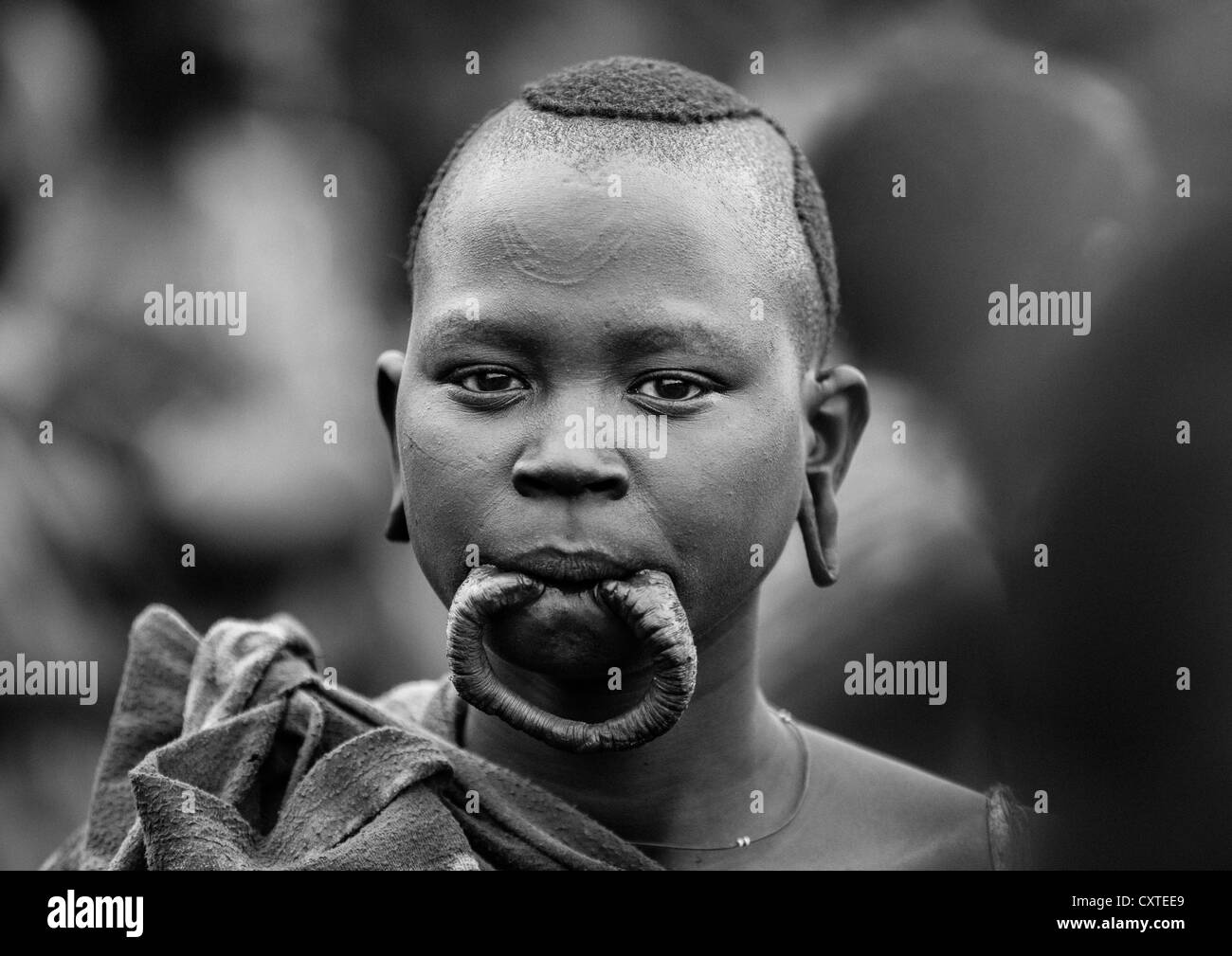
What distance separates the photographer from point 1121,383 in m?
4.74

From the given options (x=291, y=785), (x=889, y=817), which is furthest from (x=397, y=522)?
(x=889, y=817)

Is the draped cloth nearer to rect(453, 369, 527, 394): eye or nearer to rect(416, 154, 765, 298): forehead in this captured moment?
rect(453, 369, 527, 394): eye

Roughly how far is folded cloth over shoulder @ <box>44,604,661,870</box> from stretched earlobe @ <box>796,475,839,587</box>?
2.24 ft

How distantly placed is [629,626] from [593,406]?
379 millimetres

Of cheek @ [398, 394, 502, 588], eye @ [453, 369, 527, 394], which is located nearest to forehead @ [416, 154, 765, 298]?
eye @ [453, 369, 527, 394]

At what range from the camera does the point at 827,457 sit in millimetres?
3506

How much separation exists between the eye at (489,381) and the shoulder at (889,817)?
113 cm

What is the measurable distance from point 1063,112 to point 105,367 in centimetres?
285

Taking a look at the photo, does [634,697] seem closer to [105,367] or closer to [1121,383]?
[1121,383]

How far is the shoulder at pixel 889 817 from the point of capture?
3529 millimetres

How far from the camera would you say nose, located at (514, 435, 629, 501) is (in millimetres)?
2908

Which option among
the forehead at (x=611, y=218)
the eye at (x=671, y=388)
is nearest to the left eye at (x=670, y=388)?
the eye at (x=671, y=388)

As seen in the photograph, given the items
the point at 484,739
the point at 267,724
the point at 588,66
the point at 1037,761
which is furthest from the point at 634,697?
the point at 1037,761

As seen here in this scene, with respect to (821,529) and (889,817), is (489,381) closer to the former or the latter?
(821,529)
